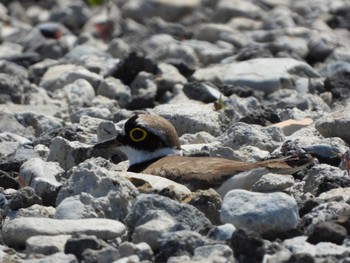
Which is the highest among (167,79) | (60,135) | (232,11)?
(60,135)

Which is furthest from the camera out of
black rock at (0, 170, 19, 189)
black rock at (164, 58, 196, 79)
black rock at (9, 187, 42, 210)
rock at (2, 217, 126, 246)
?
black rock at (164, 58, 196, 79)

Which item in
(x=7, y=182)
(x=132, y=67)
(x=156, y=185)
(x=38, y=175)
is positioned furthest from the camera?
(x=132, y=67)

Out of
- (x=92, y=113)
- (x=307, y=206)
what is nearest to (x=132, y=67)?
(x=92, y=113)

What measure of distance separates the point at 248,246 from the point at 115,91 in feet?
18.9

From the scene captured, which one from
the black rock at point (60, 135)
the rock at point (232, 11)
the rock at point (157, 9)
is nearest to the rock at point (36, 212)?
the black rock at point (60, 135)

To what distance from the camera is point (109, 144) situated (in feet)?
28.1

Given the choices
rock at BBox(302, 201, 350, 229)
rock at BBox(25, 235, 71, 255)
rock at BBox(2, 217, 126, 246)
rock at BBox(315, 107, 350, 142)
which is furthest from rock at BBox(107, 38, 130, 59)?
rock at BBox(25, 235, 71, 255)

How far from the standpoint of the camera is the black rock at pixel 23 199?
Answer: 23.0 ft

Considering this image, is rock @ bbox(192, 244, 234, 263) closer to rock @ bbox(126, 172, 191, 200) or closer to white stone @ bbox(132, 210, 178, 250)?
white stone @ bbox(132, 210, 178, 250)

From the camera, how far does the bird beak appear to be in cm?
855

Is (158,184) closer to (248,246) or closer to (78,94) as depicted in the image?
(248,246)

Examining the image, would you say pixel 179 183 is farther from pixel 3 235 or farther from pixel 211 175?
pixel 3 235

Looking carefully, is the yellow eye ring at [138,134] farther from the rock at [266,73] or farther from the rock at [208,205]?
the rock at [266,73]

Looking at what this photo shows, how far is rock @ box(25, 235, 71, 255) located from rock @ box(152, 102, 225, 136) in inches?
133
